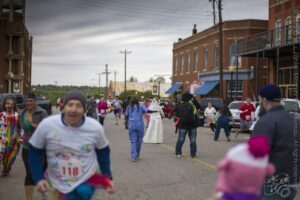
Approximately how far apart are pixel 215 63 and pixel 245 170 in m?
46.7

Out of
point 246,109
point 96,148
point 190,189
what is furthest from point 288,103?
point 96,148

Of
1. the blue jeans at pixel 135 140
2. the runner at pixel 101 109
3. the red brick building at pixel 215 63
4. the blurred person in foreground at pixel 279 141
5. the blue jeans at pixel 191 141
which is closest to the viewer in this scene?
the blurred person in foreground at pixel 279 141

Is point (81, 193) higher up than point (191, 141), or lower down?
higher up

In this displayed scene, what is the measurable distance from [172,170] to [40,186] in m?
7.29

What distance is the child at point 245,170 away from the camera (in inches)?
119

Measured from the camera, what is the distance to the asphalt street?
339 inches

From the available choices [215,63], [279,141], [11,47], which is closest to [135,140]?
[279,141]

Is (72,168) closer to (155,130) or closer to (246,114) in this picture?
(155,130)

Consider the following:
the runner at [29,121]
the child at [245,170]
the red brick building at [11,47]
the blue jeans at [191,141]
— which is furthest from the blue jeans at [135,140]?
the red brick building at [11,47]

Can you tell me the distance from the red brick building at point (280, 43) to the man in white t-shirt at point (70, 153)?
2662 cm

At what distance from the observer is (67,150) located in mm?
4391

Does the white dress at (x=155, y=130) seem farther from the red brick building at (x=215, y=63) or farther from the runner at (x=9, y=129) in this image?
the red brick building at (x=215, y=63)

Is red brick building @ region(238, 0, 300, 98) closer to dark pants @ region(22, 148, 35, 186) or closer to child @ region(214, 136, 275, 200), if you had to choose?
dark pants @ region(22, 148, 35, 186)

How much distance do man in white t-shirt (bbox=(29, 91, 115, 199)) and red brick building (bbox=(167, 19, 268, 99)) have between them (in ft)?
116
